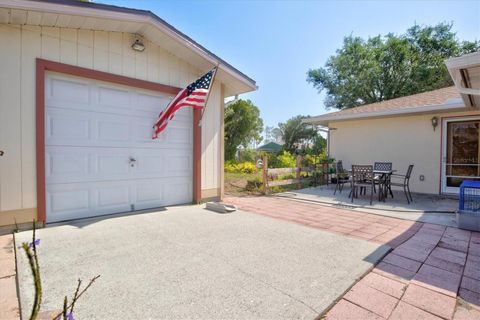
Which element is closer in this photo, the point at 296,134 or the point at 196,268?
the point at 196,268

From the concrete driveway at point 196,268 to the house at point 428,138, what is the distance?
6.05 metres

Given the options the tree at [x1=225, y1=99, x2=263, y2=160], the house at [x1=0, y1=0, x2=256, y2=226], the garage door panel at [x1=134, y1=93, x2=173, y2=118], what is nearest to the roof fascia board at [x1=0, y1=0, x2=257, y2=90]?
the house at [x1=0, y1=0, x2=256, y2=226]

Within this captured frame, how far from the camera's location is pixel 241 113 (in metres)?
18.8

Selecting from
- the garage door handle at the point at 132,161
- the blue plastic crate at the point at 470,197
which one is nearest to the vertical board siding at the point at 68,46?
the garage door handle at the point at 132,161

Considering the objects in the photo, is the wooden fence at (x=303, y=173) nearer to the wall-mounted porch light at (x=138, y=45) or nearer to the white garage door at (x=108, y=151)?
the white garage door at (x=108, y=151)

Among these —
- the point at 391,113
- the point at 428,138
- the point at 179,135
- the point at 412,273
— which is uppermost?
the point at 391,113

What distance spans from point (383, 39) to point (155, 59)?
2442cm

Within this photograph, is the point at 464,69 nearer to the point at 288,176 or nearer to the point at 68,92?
the point at 288,176

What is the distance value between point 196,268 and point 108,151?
311 centimetres

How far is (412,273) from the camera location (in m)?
2.64

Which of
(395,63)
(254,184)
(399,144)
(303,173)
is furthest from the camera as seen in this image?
(395,63)

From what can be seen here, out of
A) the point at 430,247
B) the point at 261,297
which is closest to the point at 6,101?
the point at 261,297

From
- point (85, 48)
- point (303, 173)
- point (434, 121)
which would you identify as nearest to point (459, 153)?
point (434, 121)

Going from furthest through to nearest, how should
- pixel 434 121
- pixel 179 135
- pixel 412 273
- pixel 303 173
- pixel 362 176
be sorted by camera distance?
pixel 303 173 < pixel 434 121 < pixel 362 176 < pixel 179 135 < pixel 412 273
